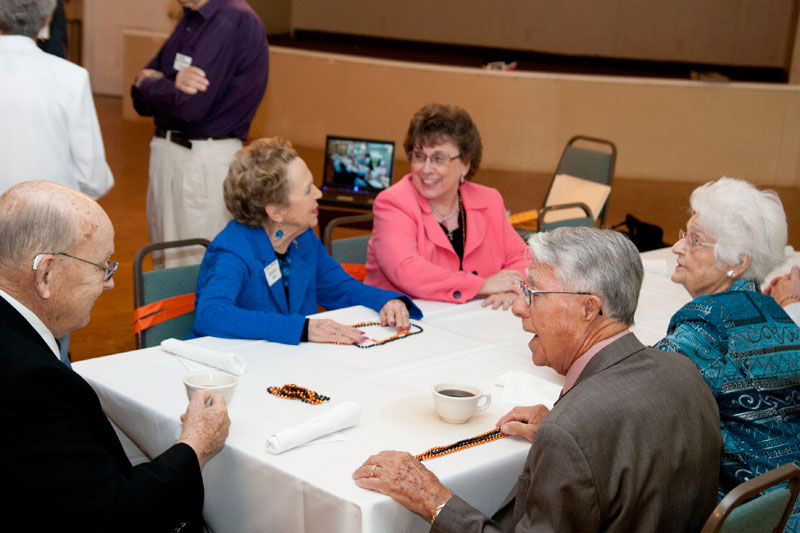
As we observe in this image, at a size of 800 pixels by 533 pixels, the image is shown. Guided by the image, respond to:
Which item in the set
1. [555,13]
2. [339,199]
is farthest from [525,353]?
[555,13]

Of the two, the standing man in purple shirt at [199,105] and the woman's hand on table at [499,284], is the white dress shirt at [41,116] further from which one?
the woman's hand on table at [499,284]

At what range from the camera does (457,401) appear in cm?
206

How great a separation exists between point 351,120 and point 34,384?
9.42 m

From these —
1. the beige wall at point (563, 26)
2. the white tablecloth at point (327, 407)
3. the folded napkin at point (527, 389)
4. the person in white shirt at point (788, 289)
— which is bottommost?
the white tablecloth at point (327, 407)

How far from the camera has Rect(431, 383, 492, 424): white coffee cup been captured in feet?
6.78

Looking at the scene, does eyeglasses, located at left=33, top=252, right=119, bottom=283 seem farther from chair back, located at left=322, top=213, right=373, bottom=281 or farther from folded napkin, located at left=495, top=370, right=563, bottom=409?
chair back, located at left=322, top=213, right=373, bottom=281

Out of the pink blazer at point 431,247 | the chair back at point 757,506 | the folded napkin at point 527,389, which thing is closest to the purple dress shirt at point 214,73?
the pink blazer at point 431,247

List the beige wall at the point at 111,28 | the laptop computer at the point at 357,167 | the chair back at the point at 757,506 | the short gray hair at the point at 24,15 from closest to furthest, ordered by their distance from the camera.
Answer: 1. the chair back at the point at 757,506
2. the short gray hair at the point at 24,15
3. the laptop computer at the point at 357,167
4. the beige wall at the point at 111,28

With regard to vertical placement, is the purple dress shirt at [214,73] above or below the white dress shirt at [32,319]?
above

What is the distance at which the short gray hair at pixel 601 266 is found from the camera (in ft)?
5.97

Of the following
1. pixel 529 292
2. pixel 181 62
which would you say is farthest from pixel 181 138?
pixel 529 292

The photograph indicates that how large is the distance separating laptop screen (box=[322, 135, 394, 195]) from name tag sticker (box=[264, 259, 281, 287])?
2.60 meters

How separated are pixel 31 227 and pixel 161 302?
123 cm

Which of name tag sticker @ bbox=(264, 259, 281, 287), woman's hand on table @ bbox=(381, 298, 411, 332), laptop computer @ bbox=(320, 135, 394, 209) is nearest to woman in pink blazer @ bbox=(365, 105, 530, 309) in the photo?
woman's hand on table @ bbox=(381, 298, 411, 332)
